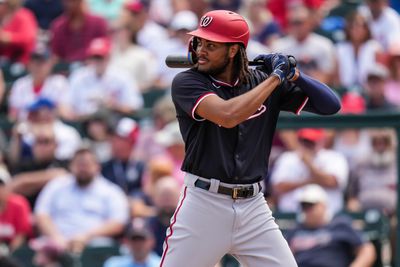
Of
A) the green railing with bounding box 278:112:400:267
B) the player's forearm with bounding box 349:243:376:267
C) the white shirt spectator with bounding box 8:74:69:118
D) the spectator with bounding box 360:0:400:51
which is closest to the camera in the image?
the green railing with bounding box 278:112:400:267

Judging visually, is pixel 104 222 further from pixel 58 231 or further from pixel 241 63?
pixel 241 63

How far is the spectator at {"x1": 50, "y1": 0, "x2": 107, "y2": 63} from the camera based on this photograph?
11.9 m

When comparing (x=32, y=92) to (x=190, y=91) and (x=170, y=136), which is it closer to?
(x=170, y=136)

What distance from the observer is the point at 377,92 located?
391 inches

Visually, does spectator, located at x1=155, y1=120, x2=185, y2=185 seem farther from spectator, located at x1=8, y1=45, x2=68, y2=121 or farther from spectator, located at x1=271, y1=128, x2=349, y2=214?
spectator, located at x1=8, y1=45, x2=68, y2=121

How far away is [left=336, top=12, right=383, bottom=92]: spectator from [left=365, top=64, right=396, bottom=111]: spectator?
2.33 ft

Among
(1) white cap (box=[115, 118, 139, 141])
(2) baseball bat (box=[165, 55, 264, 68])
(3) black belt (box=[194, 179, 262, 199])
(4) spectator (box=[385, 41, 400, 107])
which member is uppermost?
(2) baseball bat (box=[165, 55, 264, 68])

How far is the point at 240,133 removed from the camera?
522 centimetres

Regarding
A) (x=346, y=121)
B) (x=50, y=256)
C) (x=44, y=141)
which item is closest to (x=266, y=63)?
(x=346, y=121)

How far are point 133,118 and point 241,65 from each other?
520 cm

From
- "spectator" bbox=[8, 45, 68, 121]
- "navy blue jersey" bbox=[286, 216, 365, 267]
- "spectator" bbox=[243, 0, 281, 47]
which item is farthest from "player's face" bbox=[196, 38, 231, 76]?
"spectator" bbox=[243, 0, 281, 47]

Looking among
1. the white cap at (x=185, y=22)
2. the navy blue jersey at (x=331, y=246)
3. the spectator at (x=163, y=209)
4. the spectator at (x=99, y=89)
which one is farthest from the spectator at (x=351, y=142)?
the white cap at (x=185, y=22)

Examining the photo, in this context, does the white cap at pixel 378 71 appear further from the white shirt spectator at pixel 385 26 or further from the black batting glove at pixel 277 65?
the black batting glove at pixel 277 65

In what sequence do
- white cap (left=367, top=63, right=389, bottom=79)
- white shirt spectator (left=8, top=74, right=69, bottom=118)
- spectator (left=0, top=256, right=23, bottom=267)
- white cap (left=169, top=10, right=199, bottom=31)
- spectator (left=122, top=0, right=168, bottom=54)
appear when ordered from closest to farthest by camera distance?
spectator (left=0, top=256, right=23, bottom=267), white cap (left=367, top=63, right=389, bottom=79), white shirt spectator (left=8, top=74, right=69, bottom=118), white cap (left=169, top=10, right=199, bottom=31), spectator (left=122, top=0, right=168, bottom=54)
